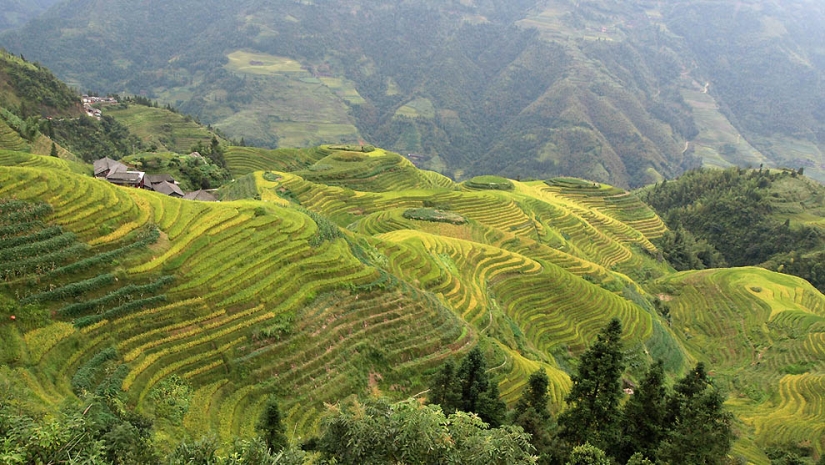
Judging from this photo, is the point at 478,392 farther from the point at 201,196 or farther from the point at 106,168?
the point at 106,168

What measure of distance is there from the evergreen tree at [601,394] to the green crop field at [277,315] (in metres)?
7.14

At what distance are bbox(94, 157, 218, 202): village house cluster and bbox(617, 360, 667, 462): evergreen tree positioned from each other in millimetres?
45765

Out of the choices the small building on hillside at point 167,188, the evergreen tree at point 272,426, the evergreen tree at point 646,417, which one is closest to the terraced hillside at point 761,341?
the evergreen tree at point 646,417

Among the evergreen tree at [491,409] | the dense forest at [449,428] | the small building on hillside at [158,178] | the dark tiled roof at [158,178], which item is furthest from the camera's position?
the dark tiled roof at [158,178]

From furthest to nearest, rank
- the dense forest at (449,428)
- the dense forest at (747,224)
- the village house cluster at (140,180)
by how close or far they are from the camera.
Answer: the dense forest at (747,224), the village house cluster at (140,180), the dense forest at (449,428)

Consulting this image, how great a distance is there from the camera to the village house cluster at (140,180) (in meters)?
49.4

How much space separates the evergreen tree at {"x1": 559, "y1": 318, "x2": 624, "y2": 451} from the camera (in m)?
17.4

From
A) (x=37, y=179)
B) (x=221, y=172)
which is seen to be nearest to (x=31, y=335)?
(x=37, y=179)

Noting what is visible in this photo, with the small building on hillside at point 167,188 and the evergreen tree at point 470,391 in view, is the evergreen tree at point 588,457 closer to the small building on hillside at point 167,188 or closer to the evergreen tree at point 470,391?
the evergreen tree at point 470,391

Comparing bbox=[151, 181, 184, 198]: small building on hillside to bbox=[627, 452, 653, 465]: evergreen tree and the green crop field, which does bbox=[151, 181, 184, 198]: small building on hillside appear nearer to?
the green crop field

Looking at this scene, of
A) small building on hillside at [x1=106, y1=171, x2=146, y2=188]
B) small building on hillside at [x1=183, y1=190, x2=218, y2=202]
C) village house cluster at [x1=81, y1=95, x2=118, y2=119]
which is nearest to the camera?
small building on hillside at [x1=106, y1=171, x2=146, y2=188]

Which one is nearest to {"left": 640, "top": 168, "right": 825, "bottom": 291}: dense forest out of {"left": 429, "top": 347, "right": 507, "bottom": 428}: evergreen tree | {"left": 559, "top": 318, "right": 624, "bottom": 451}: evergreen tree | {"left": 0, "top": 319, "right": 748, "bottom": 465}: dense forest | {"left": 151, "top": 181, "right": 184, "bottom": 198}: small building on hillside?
{"left": 0, "top": 319, "right": 748, "bottom": 465}: dense forest

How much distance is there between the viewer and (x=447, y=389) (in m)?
19.0

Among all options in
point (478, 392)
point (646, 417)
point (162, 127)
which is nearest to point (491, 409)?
point (478, 392)
